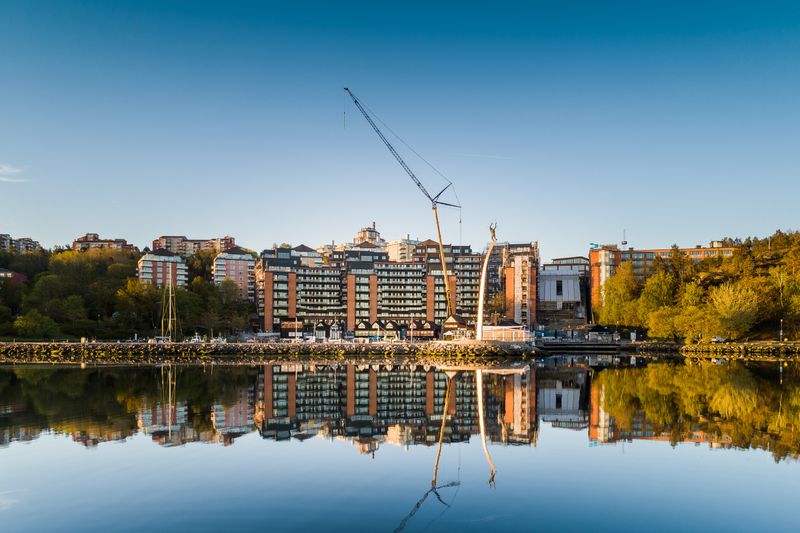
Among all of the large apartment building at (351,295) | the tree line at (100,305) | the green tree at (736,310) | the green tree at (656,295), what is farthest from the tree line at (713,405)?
the tree line at (100,305)

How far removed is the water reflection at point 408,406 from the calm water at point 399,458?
0.16 m

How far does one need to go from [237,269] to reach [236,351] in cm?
5542

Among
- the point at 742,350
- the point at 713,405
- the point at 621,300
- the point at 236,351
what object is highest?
the point at 621,300

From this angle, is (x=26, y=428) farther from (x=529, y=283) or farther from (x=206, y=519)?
(x=529, y=283)

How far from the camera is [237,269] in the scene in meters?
132

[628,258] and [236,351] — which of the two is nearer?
[236,351]

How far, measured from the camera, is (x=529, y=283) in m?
115

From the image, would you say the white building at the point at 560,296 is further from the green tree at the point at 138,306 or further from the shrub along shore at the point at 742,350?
the green tree at the point at 138,306

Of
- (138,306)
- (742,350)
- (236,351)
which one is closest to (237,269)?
(138,306)

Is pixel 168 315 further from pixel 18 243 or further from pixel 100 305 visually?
pixel 18 243

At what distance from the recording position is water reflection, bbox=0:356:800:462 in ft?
80.0

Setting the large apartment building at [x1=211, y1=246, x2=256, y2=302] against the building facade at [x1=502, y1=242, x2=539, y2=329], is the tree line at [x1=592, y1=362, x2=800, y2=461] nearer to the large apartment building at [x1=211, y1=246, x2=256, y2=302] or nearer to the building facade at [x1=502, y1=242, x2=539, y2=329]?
the building facade at [x1=502, y1=242, x2=539, y2=329]

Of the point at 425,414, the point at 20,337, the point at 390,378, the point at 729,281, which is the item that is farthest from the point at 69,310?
the point at 729,281

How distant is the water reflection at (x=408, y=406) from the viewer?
24.4 m
